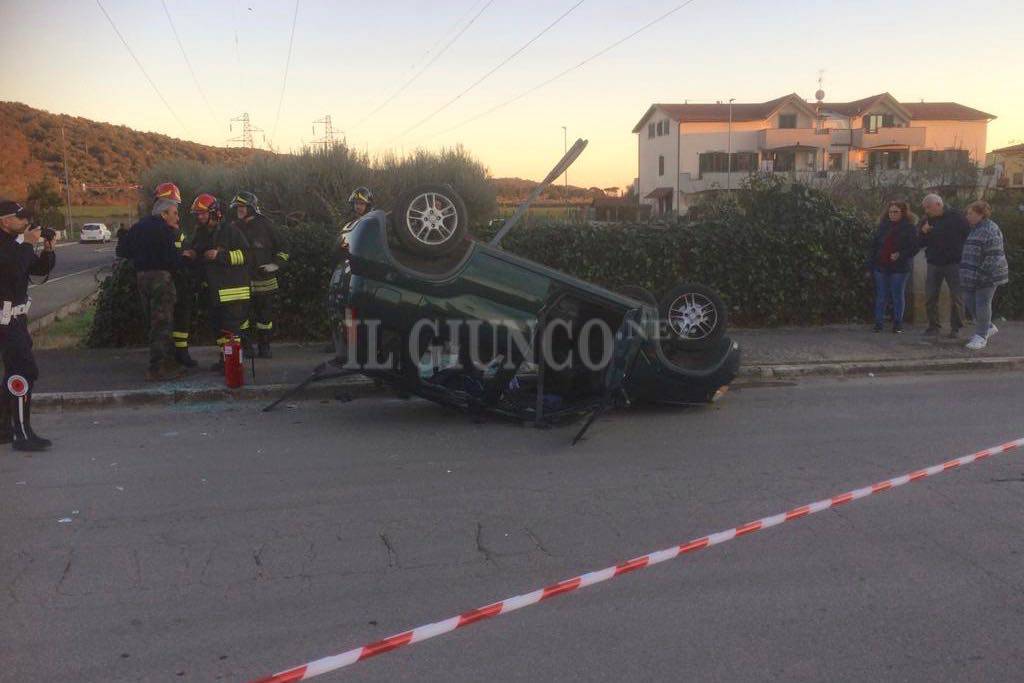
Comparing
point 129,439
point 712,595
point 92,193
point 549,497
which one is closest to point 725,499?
point 549,497

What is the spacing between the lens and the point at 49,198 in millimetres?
35344

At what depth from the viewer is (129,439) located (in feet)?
23.3

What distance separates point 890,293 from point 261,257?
26.3ft

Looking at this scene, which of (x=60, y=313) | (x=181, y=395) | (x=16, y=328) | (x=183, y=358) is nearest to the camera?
(x=16, y=328)

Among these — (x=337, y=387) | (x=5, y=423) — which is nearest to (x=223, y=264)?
(x=337, y=387)

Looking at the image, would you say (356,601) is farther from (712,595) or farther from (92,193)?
(92,193)

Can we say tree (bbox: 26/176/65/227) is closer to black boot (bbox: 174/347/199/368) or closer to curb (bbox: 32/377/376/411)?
black boot (bbox: 174/347/199/368)

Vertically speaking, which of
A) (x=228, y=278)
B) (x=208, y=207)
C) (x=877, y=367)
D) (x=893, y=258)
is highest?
(x=208, y=207)

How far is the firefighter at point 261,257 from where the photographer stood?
9.71 m

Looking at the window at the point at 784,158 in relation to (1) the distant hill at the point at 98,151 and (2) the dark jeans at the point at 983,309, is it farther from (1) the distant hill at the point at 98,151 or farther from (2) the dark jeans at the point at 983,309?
(2) the dark jeans at the point at 983,309

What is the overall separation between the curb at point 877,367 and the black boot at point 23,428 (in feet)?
21.9

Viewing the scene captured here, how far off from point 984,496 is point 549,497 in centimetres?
266

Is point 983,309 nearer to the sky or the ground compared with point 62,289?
nearer to the sky

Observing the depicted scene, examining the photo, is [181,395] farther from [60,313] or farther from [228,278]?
[60,313]
